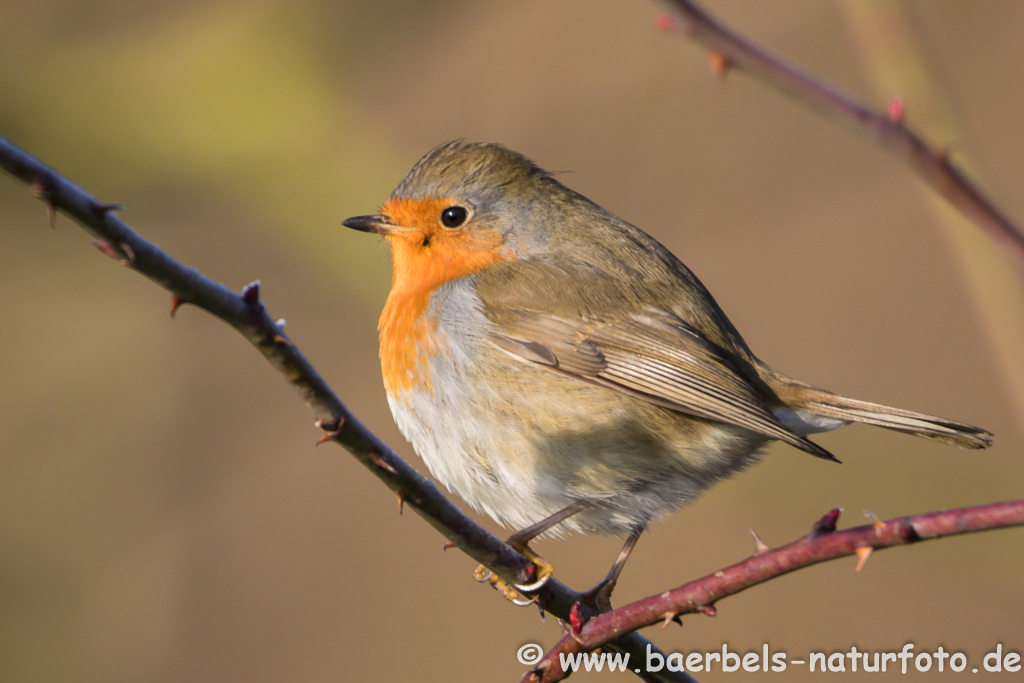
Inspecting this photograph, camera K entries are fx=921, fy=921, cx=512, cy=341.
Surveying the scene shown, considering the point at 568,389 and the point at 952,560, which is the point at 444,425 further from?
the point at 952,560

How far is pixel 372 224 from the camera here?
9.74 feet

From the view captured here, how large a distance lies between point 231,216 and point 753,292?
2.74 metres

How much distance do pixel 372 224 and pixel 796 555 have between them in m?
1.98

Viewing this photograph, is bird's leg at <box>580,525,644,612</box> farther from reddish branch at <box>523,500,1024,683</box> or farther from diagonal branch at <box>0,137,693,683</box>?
diagonal branch at <box>0,137,693,683</box>

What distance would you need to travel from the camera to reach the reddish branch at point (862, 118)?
1.00m

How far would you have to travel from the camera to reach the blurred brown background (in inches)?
130

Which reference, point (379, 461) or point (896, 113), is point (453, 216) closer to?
point (379, 461)

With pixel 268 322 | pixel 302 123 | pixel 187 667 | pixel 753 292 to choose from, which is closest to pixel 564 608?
pixel 268 322

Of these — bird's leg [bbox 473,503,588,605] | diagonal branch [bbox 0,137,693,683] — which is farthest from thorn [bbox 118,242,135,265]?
bird's leg [bbox 473,503,588,605]

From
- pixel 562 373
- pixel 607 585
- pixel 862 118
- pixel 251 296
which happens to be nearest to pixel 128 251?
pixel 251 296

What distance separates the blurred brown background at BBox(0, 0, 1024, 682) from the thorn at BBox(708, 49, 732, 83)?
6.98 feet

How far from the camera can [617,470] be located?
8.54 feet

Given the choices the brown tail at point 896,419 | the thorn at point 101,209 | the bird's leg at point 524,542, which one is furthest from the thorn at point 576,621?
the thorn at point 101,209

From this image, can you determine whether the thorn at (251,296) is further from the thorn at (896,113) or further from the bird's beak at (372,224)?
the bird's beak at (372,224)
